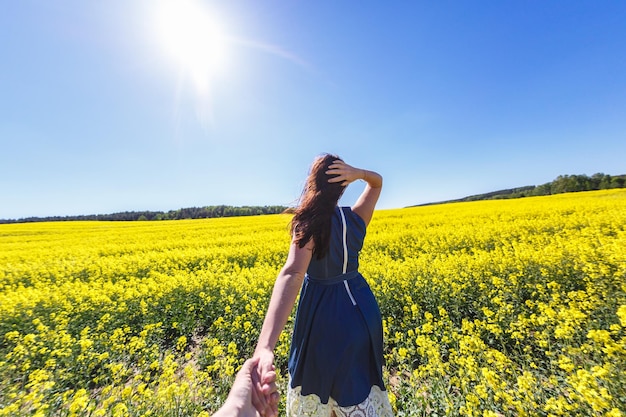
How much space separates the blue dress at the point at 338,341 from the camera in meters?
1.35

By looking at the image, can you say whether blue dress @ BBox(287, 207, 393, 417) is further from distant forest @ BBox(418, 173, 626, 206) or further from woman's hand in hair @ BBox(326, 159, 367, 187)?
distant forest @ BBox(418, 173, 626, 206)

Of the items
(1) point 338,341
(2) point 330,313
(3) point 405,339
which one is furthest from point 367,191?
(3) point 405,339

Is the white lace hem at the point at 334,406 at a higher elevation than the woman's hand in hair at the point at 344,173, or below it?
below

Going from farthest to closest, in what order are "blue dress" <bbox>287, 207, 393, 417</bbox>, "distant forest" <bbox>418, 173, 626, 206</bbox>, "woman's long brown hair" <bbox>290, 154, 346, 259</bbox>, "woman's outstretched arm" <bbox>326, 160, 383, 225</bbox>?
"distant forest" <bbox>418, 173, 626, 206</bbox> < "woman's outstretched arm" <bbox>326, 160, 383, 225</bbox> < "blue dress" <bbox>287, 207, 393, 417</bbox> < "woman's long brown hair" <bbox>290, 154, 346, 259</bbox>

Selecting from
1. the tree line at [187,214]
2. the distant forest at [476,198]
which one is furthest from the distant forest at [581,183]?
the tree line at [187,214]

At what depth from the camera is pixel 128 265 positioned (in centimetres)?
776

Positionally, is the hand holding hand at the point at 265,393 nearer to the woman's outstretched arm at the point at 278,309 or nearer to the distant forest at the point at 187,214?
the woman's outstretched arm at the point at 278,309

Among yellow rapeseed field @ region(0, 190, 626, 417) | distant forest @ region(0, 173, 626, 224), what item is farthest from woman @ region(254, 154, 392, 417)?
distant forest @ region(0, 173, 626, 224)

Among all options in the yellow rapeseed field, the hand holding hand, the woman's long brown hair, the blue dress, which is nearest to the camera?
the hand holding hand

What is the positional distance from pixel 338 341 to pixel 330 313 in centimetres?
14

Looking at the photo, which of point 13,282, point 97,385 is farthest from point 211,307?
point 13,282

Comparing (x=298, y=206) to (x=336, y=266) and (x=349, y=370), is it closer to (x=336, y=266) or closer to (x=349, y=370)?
(x=336, y=266)

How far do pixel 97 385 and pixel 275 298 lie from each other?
3559mm

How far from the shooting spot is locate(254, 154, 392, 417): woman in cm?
128
